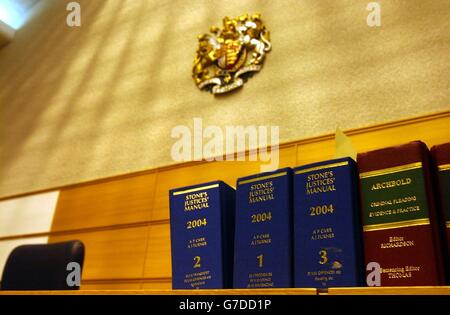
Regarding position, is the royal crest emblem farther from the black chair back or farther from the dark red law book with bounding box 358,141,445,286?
the dark red law book with bounding box 358,141,445,286

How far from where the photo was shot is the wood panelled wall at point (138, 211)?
275 cm

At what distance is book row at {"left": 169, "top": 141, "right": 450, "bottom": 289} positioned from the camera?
1090 millimetres

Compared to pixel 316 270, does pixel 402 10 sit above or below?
above

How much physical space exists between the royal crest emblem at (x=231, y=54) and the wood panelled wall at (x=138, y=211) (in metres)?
0.66

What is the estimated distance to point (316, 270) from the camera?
117 cm

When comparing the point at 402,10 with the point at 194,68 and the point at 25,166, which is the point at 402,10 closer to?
the point at 194,68

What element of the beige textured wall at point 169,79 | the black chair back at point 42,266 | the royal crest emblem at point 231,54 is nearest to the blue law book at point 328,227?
the black chair back at point 42,266

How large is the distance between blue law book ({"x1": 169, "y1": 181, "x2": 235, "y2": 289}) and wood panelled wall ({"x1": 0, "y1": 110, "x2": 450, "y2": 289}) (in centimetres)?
140

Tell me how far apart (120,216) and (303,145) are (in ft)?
4.89

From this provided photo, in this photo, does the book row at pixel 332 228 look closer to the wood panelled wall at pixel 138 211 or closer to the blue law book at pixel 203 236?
the blue law book at pixel 203 236

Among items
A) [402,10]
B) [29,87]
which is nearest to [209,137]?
[402,10]

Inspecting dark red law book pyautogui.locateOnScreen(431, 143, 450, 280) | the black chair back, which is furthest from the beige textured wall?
dark red law book pyautogui.locateOnScreen(431, 143, 450, 280)

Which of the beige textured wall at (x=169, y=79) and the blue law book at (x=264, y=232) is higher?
the beige textured wall at (x=169, y=79)

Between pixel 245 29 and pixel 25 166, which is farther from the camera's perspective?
pixel 25 166
